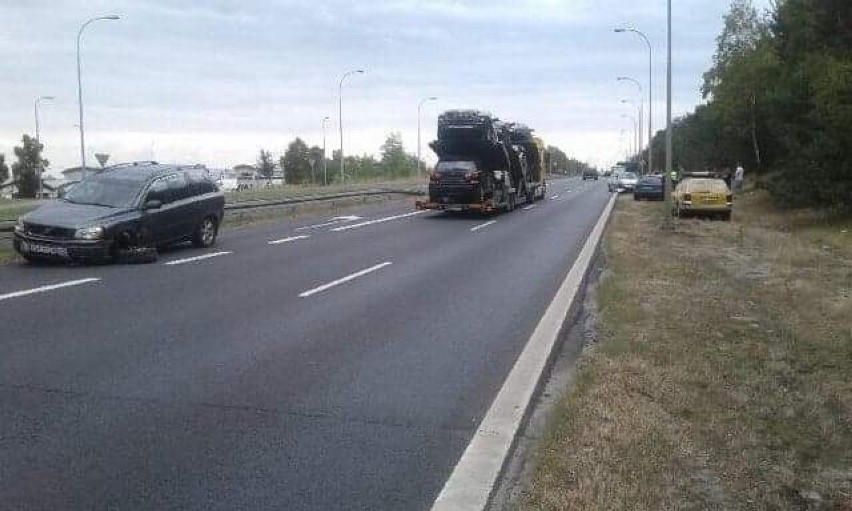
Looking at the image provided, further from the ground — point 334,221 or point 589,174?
point 589,174

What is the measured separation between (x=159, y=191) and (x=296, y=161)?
11681 centimetres

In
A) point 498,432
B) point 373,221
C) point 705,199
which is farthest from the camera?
point 705,199

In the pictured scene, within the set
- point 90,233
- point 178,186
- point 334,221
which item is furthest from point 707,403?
point 334,221

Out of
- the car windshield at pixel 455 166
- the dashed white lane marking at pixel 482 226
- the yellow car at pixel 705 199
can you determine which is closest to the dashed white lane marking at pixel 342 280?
the dashed white lane marking at pixel 482 226

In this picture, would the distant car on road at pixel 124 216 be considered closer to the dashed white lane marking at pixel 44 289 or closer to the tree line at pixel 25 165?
the dashed white lane marking at pixel 44 289

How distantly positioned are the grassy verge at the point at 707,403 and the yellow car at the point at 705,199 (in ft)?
53.5

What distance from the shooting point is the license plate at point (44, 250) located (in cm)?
1506

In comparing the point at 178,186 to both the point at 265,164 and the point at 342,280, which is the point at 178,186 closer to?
the point at 342,280

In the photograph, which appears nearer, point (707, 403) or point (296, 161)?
point (707, 403)

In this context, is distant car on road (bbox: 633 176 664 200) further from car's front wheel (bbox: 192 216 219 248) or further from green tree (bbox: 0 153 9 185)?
green tree (bbox: 0 153 9 185)

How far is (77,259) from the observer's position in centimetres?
1524

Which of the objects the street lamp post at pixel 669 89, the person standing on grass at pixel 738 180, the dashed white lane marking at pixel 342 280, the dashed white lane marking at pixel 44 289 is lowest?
the dashed white lane marking at pixel 342 280

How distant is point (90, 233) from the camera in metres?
A: 15.1

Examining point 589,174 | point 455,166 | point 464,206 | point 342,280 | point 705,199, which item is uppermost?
point 589,174
